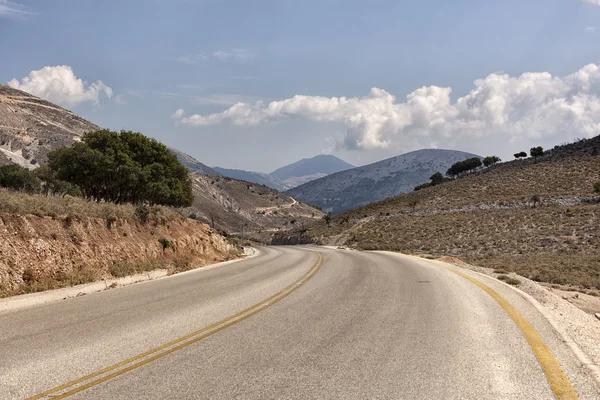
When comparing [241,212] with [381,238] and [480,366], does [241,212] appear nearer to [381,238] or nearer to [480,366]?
[381,238]

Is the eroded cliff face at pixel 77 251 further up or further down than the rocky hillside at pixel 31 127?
further down

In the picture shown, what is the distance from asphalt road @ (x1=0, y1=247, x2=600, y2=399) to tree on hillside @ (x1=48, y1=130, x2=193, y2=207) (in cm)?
2331

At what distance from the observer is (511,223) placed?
4859 cm

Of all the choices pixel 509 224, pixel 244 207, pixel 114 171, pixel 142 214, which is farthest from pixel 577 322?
pixel 244 207

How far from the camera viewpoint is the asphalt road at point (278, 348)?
486cm

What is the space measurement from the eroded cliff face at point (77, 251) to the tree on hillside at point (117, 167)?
12.5m

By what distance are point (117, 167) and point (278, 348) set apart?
29828mm

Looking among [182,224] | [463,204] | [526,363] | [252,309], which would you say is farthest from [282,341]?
[463,204]

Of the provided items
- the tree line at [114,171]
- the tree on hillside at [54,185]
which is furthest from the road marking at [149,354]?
the tree line at [114,171]

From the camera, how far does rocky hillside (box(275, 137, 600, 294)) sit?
29.2m

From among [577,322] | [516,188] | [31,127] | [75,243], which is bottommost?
[577,322]

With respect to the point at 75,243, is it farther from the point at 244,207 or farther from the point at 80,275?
the point at 244,207

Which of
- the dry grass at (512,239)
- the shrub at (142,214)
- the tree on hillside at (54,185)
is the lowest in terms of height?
the dry grass at (512,239)

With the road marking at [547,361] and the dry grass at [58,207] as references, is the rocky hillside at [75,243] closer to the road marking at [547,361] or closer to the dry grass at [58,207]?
the dry grass at [58,207]
